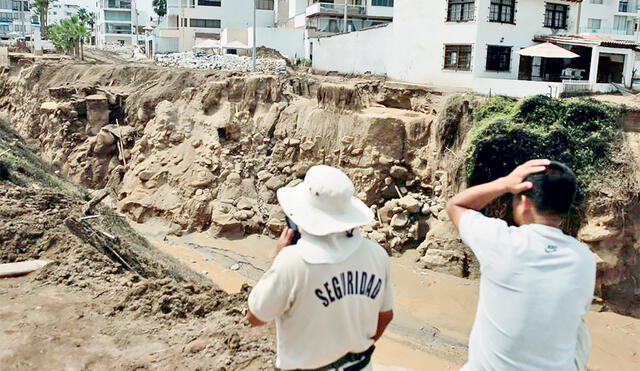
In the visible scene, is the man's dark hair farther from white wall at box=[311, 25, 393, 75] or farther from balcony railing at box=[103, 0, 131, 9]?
balcony railing at box=[103, 0, 131, 9]

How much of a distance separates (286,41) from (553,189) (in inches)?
1499

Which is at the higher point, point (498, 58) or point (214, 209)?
point (498, 58)

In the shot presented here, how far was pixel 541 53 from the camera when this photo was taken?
18.5 metres

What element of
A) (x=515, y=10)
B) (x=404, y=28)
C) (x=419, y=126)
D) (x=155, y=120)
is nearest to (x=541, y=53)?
(x=515, y=10)

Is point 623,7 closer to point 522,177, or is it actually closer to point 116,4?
point 522,177

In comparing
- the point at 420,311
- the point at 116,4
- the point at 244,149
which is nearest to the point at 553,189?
the point at 420,311

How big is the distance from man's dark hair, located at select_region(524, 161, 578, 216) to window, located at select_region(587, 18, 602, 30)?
36.8m

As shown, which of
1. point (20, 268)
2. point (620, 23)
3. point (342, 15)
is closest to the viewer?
Answer: point (20, 268)

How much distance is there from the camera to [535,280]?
2.77 metres

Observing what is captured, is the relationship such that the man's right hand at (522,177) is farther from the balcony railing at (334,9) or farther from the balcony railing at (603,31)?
the balcony railing at (334,9)

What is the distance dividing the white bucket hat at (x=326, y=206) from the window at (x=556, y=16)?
21.6 metres

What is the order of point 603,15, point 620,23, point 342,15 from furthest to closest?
1. point 620,23
2. point 342,15
3. point 603,15

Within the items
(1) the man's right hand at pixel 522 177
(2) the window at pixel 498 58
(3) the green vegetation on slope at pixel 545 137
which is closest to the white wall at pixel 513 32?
(2) the window at pixel 498 58

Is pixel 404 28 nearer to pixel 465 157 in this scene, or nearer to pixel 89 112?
pixel 465 157
